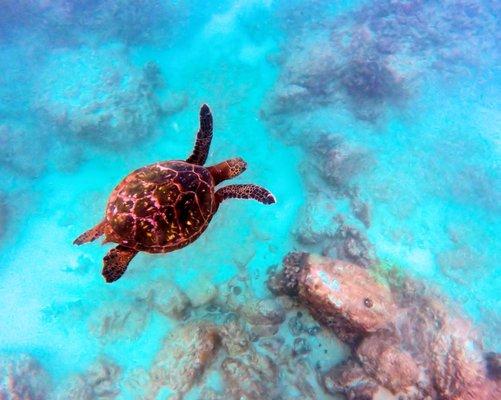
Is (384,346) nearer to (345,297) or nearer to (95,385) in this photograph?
(345,297)

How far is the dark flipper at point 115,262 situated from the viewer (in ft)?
15.9

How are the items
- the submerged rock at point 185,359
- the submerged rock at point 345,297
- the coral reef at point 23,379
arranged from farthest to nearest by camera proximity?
the coral reef at point 23,379 → the submerged rock at point 185,359 → the submerged rock at point 345,297

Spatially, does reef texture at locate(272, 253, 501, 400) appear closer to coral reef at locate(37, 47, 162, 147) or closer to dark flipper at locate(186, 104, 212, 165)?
dark flipper at locate(186, 104, 212, 165)

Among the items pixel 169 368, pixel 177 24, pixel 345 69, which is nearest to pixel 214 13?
pixel 177 24

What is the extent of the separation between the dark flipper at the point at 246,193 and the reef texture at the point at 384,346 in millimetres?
2218

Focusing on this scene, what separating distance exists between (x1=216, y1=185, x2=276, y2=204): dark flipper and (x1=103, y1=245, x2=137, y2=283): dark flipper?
Answer: 195cm

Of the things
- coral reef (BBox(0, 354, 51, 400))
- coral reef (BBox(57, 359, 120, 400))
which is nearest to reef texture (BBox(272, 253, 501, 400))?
coral reef (BBox(57, 359, 120, 400))

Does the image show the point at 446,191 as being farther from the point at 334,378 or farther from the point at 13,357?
the point at 13,357

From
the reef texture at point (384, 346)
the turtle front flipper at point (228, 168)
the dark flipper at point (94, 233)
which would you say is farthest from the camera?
the reef texture at point (384, 346)

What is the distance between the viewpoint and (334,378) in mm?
6988

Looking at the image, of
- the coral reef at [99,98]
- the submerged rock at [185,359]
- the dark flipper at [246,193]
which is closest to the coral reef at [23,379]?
the submerged rock at [185,359]

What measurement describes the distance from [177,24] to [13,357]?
14602 millimetres

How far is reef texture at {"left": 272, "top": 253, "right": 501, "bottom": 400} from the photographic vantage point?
21.3ft

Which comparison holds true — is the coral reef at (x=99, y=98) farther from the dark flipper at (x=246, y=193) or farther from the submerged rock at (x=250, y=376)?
the submerged rock at (x=250, y=376)
